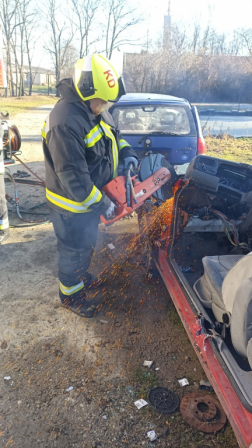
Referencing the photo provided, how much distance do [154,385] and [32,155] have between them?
9185mm

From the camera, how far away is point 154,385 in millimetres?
2482

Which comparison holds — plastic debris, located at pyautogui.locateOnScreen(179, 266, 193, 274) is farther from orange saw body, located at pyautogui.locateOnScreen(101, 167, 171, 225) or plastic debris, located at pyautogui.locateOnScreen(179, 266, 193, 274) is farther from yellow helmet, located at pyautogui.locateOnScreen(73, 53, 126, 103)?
yellow helmet, located at pyautogui.locateOnScreen(73, 53, 126, 103)

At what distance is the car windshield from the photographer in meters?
5.07

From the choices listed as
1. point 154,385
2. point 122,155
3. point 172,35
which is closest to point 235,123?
point 122,155

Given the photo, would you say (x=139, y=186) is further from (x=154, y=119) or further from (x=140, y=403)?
(x=154, y=119)

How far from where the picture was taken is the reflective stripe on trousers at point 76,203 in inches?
107

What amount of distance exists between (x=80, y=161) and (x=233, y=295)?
1.51m

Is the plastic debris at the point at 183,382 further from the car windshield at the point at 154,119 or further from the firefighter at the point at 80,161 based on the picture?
the car windshield at the point at 154,119

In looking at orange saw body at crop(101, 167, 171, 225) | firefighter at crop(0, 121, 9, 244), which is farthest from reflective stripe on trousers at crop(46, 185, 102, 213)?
firefighter at crop(0, 121, 9, 244)

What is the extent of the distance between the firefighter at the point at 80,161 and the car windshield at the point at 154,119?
204 centimetres

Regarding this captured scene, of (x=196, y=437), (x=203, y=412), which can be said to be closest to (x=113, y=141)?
(x=203, y=412)

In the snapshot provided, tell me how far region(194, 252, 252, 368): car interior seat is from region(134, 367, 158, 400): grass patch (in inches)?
28.0

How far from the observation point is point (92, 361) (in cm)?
268

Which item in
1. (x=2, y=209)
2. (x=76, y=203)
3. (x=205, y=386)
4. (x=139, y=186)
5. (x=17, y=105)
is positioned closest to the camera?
(x=205, y=386)
